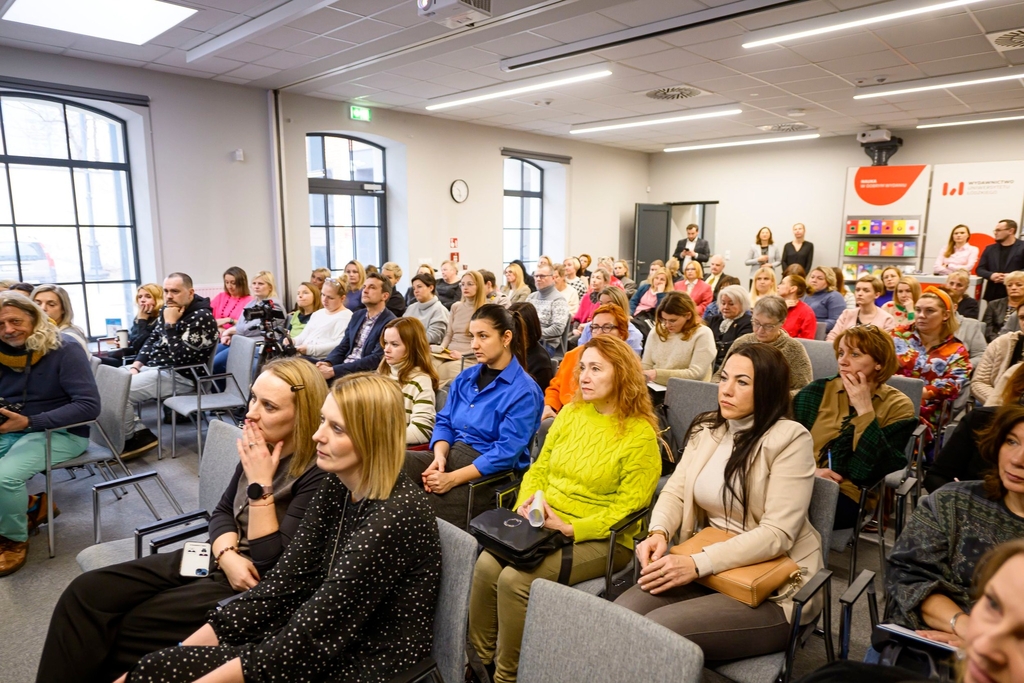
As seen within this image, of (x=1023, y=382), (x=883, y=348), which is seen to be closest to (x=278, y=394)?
(x=883, y=348)

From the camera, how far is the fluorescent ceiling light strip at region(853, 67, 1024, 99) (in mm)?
6227

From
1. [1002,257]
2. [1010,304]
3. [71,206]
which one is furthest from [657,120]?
[71,206]

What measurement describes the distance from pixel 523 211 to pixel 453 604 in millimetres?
9927

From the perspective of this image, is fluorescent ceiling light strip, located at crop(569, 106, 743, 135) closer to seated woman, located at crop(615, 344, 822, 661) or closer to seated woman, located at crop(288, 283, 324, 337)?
seated woman, located at crop(288, 283, 324, 337)

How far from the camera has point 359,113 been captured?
8.02 metres

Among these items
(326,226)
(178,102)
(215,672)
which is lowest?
(215,672)

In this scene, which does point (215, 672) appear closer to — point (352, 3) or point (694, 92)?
point (352, 3)

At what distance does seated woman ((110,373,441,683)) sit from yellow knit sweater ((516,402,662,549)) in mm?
746

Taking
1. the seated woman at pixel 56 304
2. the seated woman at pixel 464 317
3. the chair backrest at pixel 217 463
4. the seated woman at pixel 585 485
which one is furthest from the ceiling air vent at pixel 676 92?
the chair backrest at pixel 217 463

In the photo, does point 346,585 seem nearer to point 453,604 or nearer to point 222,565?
point 453,604

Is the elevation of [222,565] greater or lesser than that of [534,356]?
lesser

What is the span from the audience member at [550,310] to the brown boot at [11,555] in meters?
4.09

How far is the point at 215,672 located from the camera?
1419mm

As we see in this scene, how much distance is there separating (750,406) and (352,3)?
406 centimetres
